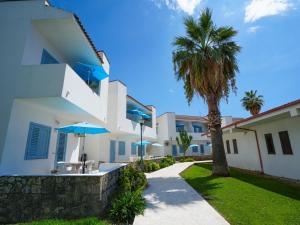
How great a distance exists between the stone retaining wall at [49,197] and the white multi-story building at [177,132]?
107ft

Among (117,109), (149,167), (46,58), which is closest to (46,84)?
(46,58)

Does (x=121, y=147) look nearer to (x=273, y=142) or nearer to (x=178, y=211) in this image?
(x=273, y=142)

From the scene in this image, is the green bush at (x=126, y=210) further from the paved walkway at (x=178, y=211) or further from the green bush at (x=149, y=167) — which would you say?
the green bush at (x=149, y=167)

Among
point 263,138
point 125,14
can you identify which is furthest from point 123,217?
point 263,138

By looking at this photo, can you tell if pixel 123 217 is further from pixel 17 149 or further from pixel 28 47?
pixel 28 47

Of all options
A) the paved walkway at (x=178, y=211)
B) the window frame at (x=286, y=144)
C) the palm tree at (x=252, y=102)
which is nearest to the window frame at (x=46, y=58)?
the paved walkway at (x=178, y=211)

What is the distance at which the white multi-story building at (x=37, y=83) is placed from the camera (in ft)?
24.7

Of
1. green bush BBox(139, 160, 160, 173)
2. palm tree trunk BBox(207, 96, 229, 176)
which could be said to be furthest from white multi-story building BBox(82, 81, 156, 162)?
palm tree trunk BBox(207, 96, 229, 176)

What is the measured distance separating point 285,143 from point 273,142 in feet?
3.90

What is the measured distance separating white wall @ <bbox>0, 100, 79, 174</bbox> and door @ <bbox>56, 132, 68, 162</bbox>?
29.7 inches

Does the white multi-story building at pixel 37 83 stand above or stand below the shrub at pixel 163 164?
above

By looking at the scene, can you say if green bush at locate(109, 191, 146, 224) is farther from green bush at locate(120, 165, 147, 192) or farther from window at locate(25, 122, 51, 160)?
window at locate(25, 122, 51, 160)

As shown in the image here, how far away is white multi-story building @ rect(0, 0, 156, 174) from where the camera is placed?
297 inches

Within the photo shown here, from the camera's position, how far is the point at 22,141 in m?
8.17
